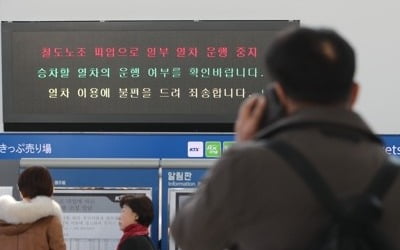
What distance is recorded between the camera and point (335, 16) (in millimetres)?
6488

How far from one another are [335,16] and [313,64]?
5.24 metres

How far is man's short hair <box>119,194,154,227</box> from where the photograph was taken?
4.95 metres

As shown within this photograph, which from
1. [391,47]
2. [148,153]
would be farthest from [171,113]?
[391,47]

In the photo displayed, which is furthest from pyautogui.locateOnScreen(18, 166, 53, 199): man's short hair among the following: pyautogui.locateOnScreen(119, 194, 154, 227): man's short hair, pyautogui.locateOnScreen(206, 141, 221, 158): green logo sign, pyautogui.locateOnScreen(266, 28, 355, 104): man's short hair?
pyautogui.locateOnScreen(266, 28, 355, 104): man's short hair

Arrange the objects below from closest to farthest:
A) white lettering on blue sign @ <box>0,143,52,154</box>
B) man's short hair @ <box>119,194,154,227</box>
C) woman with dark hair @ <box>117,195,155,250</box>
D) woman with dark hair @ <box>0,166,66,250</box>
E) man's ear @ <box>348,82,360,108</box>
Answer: man's ear @ <box>348,82,360,108</box>
woman with dark hair @ <box>0,166,66,250</box>
woman with dark hair @ <box>117,195,155,250</box>
man's short hair @ <box>119,194,154,227</box>
white lettering on blue sign @ <box>0,143,52,154</box>

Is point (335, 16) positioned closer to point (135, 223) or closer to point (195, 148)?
point (195, 148)

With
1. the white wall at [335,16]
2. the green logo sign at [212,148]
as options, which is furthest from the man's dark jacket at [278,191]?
the white wall at [335,16]

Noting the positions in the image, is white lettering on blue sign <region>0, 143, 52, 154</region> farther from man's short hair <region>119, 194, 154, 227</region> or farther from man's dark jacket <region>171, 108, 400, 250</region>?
man's dark jacket <region>171, 108, 400, 250</region>

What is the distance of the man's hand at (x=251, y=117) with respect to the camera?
1.51m

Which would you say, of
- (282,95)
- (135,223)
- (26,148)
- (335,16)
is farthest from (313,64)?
(335,16)

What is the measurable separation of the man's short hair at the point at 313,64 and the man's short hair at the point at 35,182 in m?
2.81

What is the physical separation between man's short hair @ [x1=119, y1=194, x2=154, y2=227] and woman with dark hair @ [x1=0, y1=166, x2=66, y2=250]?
916mm

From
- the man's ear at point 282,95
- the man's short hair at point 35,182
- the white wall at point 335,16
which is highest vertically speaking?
the white wall at point 335,16

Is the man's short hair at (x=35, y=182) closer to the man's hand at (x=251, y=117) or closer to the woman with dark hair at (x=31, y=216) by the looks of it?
the woman with dark hair at (x=31, y=216)
